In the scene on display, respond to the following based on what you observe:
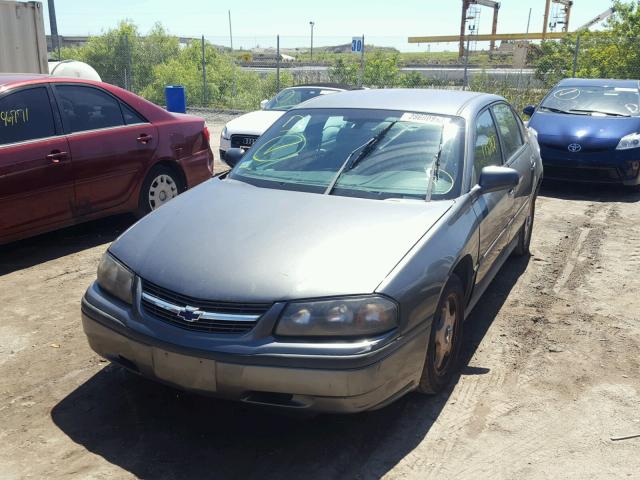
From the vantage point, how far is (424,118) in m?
4.14

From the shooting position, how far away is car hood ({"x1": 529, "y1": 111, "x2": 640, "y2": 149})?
8.44 m

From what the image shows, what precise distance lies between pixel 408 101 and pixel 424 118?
318mm

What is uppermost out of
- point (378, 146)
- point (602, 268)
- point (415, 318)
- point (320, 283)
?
point (378, 146)

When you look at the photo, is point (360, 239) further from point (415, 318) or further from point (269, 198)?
point (269, 198)

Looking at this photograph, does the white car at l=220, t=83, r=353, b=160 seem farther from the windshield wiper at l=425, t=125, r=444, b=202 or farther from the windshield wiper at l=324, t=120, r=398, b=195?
the windshield wiper at l=425, t=125, r=444, b=202

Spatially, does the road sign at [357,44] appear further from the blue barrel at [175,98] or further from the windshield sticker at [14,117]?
the windshield sticker at [14,117]

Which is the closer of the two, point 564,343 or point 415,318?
point 415,318

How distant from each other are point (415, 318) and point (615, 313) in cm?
252

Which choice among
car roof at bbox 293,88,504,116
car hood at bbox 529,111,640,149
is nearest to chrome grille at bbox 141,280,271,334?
car roof at bbox 293,88,504,116

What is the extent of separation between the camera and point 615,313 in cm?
473

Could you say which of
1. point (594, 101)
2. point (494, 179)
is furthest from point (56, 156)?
point (594, 101)

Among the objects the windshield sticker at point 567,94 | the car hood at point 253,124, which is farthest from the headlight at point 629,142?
the car hood at point 253,124

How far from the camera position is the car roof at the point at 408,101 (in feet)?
14.0

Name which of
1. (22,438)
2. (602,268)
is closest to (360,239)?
(22,438)
